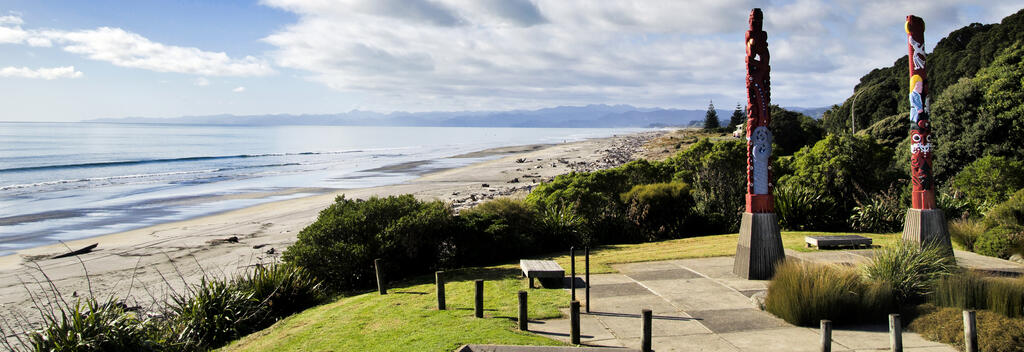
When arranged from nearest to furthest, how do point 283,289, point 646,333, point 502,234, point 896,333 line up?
point 896,333 < point 646,333 < point 283,289 < point 502,234

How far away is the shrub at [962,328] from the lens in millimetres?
6168

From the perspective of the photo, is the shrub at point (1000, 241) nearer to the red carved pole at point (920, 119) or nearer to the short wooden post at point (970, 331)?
the red carved pole at point (920, 119)

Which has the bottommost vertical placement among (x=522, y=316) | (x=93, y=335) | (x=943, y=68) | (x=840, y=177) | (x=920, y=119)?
(x=93, y=335)

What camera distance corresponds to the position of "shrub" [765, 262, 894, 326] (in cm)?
747

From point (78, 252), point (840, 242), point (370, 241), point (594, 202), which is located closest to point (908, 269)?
point (840, 242)

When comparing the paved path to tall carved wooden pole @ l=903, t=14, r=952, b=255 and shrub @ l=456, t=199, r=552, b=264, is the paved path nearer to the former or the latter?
tall carved wooden pole @ l=903, t=14, r=952, b=255

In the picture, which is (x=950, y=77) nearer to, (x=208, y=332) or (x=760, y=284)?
(x=760, y=284)

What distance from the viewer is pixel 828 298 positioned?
7.46 m

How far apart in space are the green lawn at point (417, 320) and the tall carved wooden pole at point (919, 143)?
491 cm

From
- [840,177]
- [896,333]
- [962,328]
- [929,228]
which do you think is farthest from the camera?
[840,177]

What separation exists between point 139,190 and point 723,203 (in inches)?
1415

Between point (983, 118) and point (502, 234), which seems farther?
point (983, 118)

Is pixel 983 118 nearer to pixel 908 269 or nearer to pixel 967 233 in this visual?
pixel 967 233

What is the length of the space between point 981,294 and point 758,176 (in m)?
3.61
